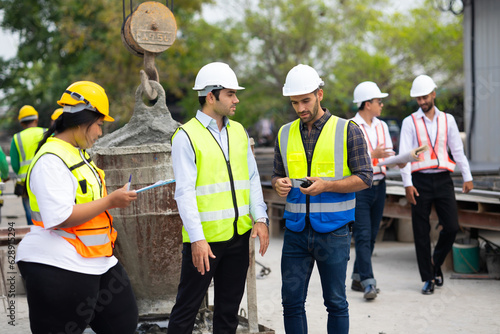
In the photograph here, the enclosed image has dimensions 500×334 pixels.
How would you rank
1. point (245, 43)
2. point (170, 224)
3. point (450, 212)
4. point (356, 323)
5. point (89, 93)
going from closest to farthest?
point (89, 93) < point (170, 224) < point (356, 323) < point (450, 212) < point (245, 43)

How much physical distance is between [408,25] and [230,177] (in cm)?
2379

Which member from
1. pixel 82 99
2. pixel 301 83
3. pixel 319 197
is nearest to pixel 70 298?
pixel 82 99

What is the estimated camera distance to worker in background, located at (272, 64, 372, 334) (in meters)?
3.94

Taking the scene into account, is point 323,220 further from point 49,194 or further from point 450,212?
point 450,212

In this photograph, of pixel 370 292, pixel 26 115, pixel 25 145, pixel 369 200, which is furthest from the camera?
pixel 26 115

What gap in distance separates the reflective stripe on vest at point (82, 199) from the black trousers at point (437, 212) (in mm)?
3919

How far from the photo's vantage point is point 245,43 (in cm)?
2541

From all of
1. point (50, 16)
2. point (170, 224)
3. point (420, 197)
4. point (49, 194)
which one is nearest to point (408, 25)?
point (50, 16)

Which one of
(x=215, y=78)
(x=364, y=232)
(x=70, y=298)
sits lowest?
(x=364, y=232)

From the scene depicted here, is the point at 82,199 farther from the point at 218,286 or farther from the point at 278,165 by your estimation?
the point at 278,165

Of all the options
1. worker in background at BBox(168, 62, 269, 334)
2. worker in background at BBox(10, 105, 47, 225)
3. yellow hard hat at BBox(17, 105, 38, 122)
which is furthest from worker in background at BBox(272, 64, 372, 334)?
yellow hard hat at BBox(17, 105, 38, 122)

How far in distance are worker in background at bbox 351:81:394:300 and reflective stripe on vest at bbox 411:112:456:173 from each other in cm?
31

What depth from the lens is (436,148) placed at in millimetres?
6195

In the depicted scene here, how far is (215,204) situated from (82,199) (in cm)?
87
